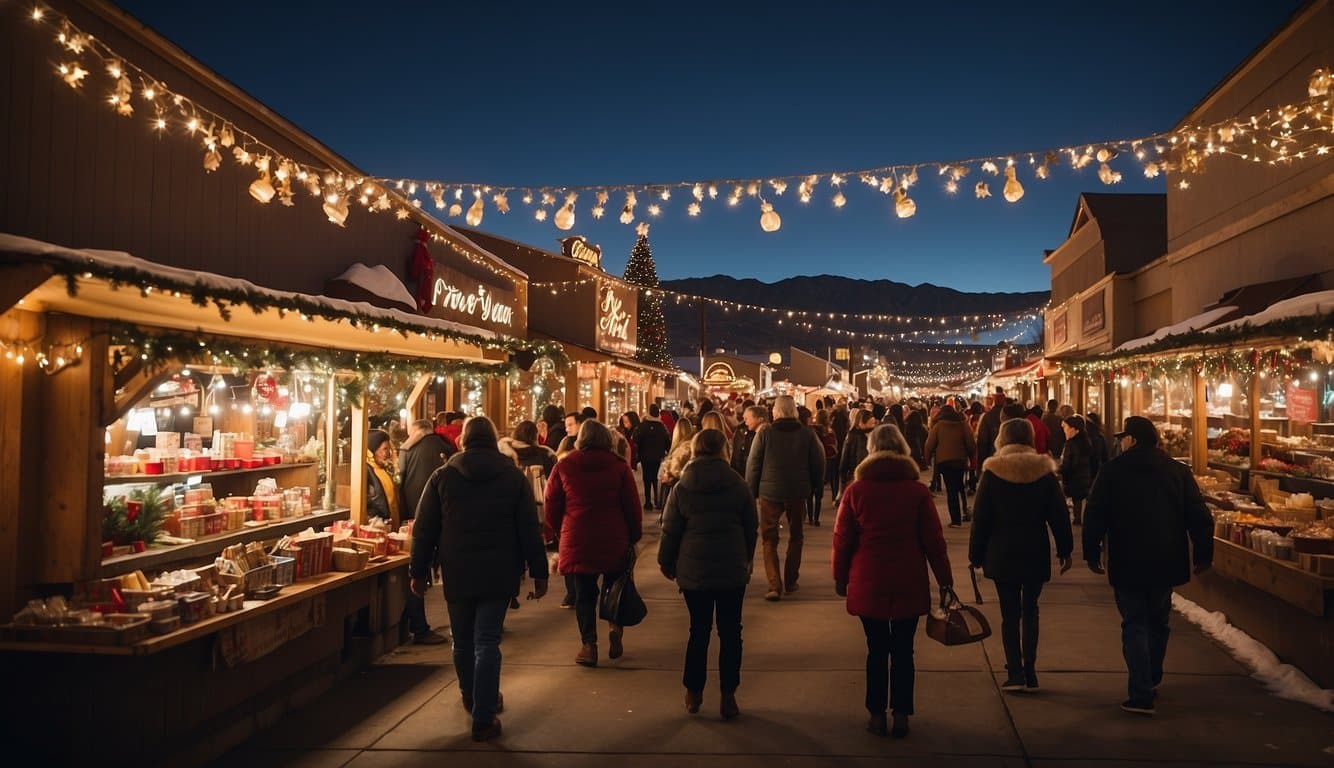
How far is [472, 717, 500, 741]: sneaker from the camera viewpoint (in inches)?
207

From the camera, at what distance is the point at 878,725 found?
5223 millimetres

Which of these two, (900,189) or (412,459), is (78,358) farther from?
(900,189)

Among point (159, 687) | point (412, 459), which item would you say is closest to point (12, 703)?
point (159, 687)

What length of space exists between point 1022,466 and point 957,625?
1.09 m

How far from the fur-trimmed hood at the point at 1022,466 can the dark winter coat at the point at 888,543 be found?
0.76 m

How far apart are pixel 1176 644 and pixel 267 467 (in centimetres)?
748

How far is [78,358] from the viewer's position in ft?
16.2

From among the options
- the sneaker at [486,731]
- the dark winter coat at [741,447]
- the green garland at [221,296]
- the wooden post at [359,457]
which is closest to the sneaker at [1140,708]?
the sneaker at [486,731]

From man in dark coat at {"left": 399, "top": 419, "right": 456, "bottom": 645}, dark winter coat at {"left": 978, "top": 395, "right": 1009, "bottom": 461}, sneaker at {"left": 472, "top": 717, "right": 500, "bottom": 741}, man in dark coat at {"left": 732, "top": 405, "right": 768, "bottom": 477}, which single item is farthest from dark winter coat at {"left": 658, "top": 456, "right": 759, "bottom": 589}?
dark winter coat at {"left": 978, "top": 395, "right": 1009, "bottom": 461}

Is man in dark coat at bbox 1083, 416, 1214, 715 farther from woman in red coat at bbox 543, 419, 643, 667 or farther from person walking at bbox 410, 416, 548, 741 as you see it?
person walking at bbox 410, 416, 548, 741

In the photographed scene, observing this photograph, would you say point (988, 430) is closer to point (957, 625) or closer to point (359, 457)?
point (957, 625)

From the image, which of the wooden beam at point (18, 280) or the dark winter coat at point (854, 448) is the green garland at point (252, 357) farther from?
the dark winter coat at point (854, 448)

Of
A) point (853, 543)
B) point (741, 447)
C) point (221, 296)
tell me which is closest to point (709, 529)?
point (853, 543)

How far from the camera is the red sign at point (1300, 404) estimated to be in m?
10.5
